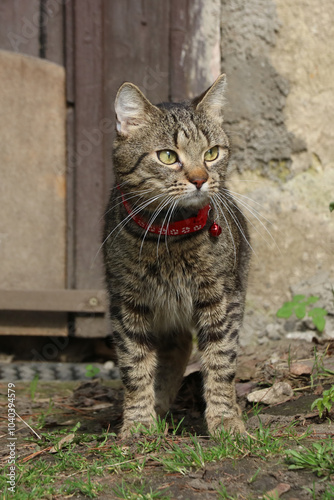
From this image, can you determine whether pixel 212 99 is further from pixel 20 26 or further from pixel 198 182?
pixel 20 26

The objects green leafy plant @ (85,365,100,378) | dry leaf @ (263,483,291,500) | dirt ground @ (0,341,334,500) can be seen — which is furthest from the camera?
green leafy plant @ (85,365,100,378)

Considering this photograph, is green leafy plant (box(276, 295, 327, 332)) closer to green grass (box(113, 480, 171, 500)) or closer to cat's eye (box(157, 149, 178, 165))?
cat's eye (box(157, 149, 178, 165))

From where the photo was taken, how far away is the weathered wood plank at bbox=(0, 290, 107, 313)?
445 cm

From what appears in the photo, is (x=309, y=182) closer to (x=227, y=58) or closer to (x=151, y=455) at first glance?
(x=227, y=58)

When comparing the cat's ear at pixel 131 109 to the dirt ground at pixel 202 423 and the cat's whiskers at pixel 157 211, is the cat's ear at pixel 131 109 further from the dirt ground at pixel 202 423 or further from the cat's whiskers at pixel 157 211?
the dirt ground at pixel 202 423

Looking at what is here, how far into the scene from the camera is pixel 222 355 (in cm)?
288

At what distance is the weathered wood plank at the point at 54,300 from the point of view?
4447mm

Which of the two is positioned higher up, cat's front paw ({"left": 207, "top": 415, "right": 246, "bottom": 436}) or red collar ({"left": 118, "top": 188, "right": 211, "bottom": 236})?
red collar ({"left": 118, "top": 188, "right": 211, "bottom": 236})

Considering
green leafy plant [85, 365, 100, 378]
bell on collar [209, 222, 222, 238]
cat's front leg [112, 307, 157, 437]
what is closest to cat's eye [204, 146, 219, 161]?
bell on collar [209, 222, 222, 238]

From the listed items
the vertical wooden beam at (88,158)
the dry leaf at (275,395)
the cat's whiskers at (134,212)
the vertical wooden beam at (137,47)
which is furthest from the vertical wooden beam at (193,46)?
the dry leaf at (275,395)

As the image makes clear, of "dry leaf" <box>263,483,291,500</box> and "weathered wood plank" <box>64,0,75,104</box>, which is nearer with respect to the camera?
"dry leaf" <box>263,483,291,500</box>

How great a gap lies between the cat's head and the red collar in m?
0.09

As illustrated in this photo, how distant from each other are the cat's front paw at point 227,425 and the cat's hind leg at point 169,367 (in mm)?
499

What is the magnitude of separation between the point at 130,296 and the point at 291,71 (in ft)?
8.30
